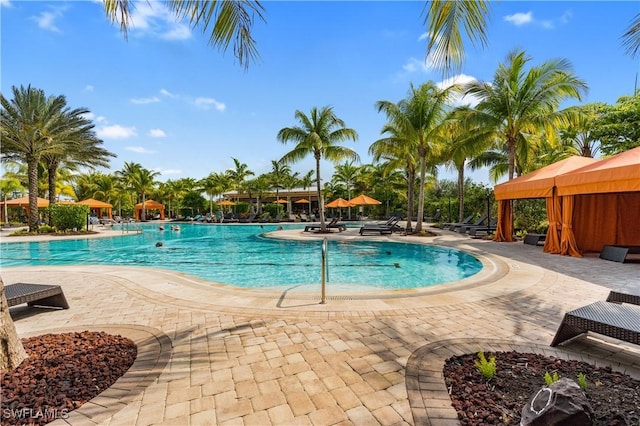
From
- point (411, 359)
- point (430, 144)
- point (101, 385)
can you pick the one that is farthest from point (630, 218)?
point (101, 385)

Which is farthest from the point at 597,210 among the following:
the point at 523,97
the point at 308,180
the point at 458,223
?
the point at 308,180

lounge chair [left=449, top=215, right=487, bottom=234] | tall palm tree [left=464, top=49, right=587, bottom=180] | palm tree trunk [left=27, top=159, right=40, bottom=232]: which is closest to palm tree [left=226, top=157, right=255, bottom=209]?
palm tree trunk [left=27, top=159, right=40, bottom=232]

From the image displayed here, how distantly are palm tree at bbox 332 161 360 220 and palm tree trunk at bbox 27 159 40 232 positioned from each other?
2853 cm

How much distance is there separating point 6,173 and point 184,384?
46424 millimetres

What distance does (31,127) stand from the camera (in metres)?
18.0

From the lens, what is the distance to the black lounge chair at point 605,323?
2.90 metres

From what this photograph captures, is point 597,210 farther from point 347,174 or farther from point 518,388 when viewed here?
point 347,174

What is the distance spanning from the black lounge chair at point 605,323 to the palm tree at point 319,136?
1631cm

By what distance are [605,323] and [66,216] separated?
2511 centimetres

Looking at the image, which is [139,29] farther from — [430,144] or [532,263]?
[430,144]

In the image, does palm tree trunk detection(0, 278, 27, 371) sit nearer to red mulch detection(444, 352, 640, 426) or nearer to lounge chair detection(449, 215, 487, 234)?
red mulch detection(444, 352, 640, 426)

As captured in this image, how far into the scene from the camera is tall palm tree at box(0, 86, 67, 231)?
A: 1772 centimetres

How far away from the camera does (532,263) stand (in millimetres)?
8688

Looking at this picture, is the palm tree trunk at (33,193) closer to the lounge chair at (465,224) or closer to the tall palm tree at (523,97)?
the tall palm tree at (523,97)
